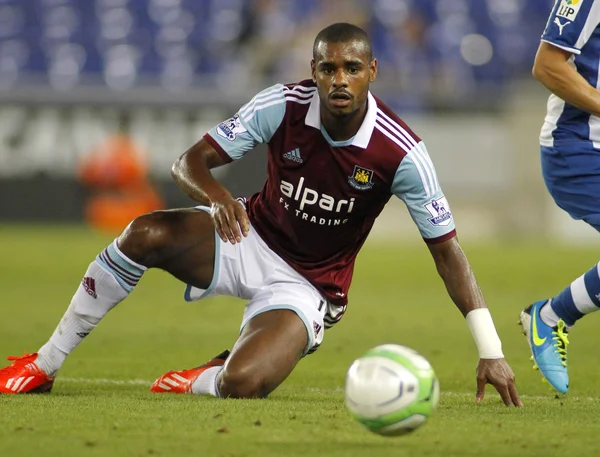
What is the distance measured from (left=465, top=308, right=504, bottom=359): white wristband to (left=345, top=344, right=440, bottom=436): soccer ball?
0.81 m

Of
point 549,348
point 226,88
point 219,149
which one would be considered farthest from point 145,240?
point 226,88

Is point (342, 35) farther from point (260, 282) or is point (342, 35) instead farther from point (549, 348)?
point (549, 348)

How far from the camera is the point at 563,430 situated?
14.2ft

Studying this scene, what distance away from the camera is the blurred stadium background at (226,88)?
17.6 m

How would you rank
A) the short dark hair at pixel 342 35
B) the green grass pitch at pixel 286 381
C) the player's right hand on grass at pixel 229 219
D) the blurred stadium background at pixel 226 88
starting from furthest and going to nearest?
the blurred stadium background at pixel 226 88 < the short dark hair at pixel 342 35 < the player's right hand on grass at pixel 229 219 < the green grass pitch at pixel 286 381

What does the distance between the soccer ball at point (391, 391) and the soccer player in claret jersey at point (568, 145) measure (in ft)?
5.41

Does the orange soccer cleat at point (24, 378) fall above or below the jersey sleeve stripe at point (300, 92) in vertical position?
below

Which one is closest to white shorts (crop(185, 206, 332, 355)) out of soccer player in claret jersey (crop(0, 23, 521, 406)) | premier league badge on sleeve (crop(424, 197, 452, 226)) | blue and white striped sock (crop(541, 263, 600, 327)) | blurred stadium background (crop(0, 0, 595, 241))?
soccer player in claret jersey (crop(0, 23, 521, 406))

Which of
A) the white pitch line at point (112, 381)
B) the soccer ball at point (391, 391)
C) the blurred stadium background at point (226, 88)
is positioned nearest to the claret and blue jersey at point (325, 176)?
the white pitch line at point (112, 381)

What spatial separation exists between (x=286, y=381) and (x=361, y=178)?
4.42 ft

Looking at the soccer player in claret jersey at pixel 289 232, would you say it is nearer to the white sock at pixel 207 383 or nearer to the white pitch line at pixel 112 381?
the white sock at pixel 207 383

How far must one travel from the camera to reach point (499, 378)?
16.3 ft

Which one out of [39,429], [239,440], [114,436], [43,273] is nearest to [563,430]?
[239,440]

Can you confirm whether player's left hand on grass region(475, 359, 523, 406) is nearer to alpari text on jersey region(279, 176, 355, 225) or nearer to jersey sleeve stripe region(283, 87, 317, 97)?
alpari text on jersey region(279, 176, 355, 225)
